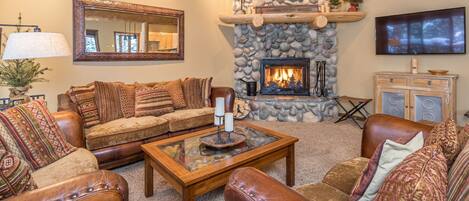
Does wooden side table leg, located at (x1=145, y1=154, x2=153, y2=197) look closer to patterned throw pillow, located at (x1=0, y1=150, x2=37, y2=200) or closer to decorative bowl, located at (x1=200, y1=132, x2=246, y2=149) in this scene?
decorative bowl, located at (x1=200, y1=132, x2=246, y2=149)

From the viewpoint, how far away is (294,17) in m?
4.77

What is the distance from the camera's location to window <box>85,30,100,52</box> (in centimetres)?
369

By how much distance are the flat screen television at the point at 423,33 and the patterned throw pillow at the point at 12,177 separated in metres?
4.78

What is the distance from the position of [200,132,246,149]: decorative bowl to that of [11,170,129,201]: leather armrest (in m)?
0.99

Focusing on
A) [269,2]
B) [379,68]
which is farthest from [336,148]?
[269,2]

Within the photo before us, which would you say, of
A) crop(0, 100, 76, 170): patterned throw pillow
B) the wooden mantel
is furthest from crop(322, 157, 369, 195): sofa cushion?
the wooden mantel

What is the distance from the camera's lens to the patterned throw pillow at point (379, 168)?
3.42ft

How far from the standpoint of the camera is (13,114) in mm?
1895

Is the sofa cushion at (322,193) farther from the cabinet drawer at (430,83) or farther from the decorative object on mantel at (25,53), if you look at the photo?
the cabinet drawer at (430,83)

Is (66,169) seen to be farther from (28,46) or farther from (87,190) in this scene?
(28,46)

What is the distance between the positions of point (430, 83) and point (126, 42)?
4.27 meters

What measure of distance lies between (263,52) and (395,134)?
12.4 feet

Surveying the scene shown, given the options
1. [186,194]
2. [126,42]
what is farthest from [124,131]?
[126,42]

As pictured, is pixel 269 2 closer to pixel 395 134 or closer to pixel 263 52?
pixel 263 52
